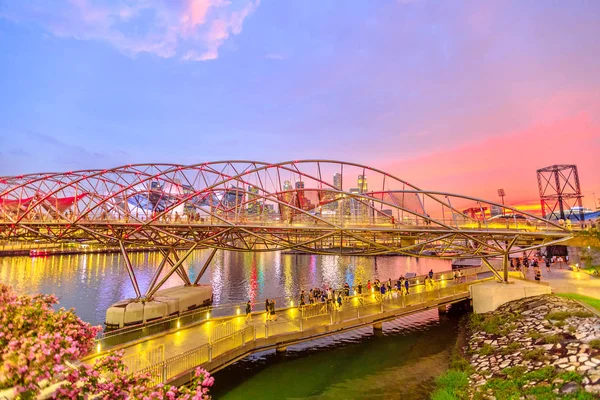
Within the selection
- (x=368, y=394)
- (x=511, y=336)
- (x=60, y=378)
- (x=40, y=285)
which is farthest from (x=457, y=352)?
(x=40, y=285)

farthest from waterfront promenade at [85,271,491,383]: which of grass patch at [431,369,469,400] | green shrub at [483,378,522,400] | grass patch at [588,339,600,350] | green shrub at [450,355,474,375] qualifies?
grass patch at [588,339,600,350]

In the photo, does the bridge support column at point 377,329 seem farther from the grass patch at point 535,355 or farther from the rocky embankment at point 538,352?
the grass patch at point 535,355

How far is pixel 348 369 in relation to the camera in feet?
69.3

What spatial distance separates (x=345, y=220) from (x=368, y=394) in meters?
→ 15.2

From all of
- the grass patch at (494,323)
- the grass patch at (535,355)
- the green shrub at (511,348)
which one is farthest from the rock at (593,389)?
the grass patch at (494,323)

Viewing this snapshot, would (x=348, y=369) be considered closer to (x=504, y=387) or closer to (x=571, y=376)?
(x=504, y=387)

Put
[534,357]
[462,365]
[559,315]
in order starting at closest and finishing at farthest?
1. [534,357]
2. [462,365]
3. [559,315]

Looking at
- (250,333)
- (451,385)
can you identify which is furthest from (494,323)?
(250,333)

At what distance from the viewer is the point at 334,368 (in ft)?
69.8

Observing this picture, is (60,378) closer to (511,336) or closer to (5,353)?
(5,353)

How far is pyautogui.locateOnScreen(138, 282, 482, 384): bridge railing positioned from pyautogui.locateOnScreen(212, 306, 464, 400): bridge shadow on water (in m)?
2.31

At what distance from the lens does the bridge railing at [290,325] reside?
49.4 feet

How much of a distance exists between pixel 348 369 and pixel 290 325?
4746 mm

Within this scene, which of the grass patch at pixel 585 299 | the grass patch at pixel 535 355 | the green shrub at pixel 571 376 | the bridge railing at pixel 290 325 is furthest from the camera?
the grass patch at pixel 585 299
